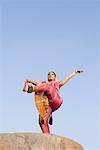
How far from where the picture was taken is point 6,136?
8.58m

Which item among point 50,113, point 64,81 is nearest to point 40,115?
point 50,113

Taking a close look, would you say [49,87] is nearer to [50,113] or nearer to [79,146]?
[50,113]

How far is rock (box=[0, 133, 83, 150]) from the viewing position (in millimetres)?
8320

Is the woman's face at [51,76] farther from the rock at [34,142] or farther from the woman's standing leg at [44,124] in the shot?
the rock at [34,142]

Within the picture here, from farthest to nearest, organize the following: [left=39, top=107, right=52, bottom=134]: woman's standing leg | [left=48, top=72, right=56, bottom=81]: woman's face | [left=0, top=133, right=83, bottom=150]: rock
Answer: [left=48, top=72, right=56, bottom=81]: woman's face
[left=39, top=107, right=52, bottom=134]: woman's standing leg
[left=0, top=133, right=83, bottom=150]: rock

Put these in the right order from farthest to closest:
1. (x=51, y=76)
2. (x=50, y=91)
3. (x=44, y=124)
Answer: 1. (x=51, y=76)
2. (x=50, y=91)
3. (x=44, y=124)

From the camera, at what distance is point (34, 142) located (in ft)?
27.6

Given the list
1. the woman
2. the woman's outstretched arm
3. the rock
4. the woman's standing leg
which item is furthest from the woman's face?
the rock

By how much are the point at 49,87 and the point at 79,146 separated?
1.67m

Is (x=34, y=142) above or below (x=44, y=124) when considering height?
below

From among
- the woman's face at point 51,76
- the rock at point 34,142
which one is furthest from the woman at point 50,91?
the rock at point 34,142

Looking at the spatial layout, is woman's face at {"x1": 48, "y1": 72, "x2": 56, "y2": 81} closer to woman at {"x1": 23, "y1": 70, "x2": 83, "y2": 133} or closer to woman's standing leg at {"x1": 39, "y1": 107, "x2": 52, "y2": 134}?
woman at {"x1": 23, "y1": 70, "x2": 83, "y2": 133}

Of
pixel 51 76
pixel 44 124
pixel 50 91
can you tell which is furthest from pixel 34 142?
pixel 51 76

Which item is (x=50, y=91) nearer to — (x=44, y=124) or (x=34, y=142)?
(x=44, y=124)
